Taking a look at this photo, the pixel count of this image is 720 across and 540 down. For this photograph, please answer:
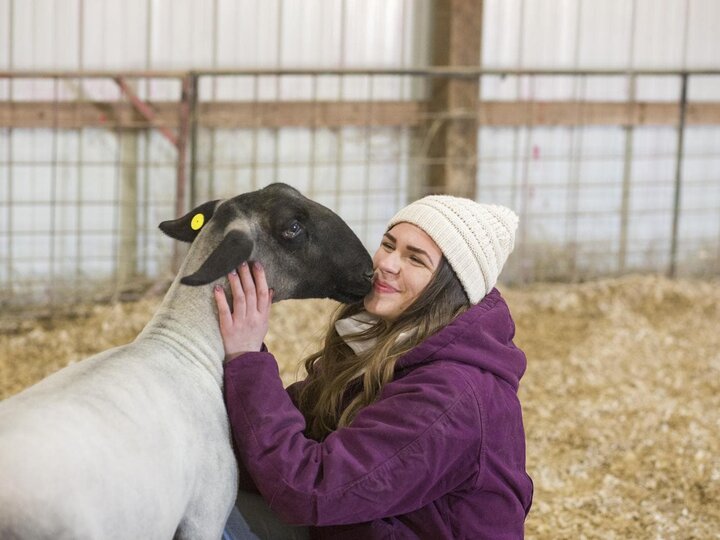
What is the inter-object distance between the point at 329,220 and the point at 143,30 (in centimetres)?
490

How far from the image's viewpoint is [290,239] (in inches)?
109

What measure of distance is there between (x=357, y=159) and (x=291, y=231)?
16.3 ft

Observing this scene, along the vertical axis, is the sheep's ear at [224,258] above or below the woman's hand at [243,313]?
above

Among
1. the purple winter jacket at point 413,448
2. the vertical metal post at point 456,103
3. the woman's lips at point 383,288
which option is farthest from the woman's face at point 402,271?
the vertical metal post at point 456,103

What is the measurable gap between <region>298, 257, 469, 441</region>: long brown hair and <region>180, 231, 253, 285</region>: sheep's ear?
43 centimetres

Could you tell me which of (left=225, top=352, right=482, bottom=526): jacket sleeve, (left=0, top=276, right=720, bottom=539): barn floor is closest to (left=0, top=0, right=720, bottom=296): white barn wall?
(left=0, top=276, right=720, bottom=539): barn floor

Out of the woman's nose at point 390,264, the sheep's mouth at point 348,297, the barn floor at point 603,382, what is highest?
the woman's nose at point 390,264

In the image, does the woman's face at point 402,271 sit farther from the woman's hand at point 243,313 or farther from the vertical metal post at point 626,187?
the vertical metal post at point 626,187

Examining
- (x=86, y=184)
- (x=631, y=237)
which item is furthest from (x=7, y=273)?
(x=631, y=237)

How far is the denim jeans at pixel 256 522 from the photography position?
2732 mm

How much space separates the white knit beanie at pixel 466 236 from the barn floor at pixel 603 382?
771 millimetres

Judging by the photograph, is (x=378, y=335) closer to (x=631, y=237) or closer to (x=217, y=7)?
(x=217, y=7)

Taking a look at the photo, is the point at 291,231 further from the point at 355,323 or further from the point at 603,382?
the point at 603,382

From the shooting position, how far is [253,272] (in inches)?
106
